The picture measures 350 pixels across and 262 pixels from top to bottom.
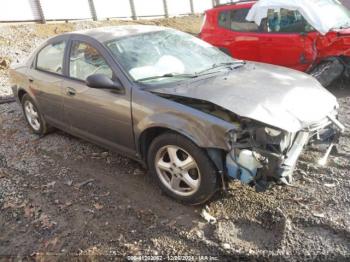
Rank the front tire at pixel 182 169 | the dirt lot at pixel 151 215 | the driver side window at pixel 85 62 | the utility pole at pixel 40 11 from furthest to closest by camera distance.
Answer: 1. the utility pole at pixel 40 11
2. the driver side window at pixel 85 62
3. the front tire at pixel 182 169
4. the dirt lot at pixel 151 215

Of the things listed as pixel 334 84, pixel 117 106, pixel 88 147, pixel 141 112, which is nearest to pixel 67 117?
pixel 88 147

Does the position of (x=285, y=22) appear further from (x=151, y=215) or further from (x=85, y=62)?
(x=151, y=215)

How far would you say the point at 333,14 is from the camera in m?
6.80

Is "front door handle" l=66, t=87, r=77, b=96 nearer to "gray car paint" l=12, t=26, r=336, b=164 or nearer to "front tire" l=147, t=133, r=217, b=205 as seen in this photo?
"gray car paint" l=12, t=26, r=336, b=164

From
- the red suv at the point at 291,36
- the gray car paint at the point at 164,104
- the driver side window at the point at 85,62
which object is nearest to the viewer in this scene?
the gray car paint at the point at 164,104

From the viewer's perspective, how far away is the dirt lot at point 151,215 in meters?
2.94

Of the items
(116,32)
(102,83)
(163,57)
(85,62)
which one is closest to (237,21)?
(116,32)

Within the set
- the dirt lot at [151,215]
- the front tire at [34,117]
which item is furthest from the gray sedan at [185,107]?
the front tire at [34,117]

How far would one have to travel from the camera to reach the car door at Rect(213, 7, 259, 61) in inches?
279

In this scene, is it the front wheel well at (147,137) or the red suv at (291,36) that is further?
the red suv at (291,36)

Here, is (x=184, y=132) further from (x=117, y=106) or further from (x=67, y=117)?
(x=67, y=117)

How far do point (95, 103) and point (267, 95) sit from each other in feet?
6.00

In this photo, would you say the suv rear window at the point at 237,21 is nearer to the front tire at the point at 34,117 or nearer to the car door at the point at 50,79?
the car door at the point at 50,79

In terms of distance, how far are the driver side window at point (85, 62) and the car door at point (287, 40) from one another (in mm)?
3892
